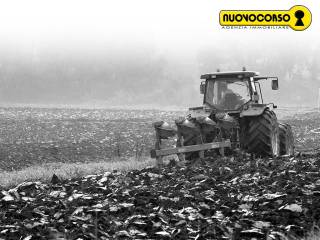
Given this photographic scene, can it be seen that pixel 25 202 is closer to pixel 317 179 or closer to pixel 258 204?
pixel 258 204

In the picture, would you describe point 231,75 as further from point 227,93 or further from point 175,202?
point 175,202

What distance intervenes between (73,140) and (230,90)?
1147 cm

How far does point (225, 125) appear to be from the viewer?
13.2m

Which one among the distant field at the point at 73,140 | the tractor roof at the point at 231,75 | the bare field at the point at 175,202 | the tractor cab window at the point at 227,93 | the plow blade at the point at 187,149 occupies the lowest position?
the distant field at the point at 73,140

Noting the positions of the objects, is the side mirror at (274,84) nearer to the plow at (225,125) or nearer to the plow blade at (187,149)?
the plow at (225,125)

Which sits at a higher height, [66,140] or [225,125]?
[225,125]

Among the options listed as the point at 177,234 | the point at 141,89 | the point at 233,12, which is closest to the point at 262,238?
the point at 177,234

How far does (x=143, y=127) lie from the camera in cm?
3114

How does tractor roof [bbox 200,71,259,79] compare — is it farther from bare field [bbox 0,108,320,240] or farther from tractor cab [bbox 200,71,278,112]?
bare field [bbox 0,108,320,240]

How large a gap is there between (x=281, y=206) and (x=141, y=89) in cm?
5859

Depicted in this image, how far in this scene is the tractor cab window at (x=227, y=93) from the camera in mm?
14719

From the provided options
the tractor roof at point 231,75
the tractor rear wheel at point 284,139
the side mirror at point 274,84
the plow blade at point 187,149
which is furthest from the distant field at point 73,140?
the side mirror at point 274,84

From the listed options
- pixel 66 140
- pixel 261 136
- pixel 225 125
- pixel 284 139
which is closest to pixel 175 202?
pixel 225 125

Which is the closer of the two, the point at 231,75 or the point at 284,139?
the point at 231,75
